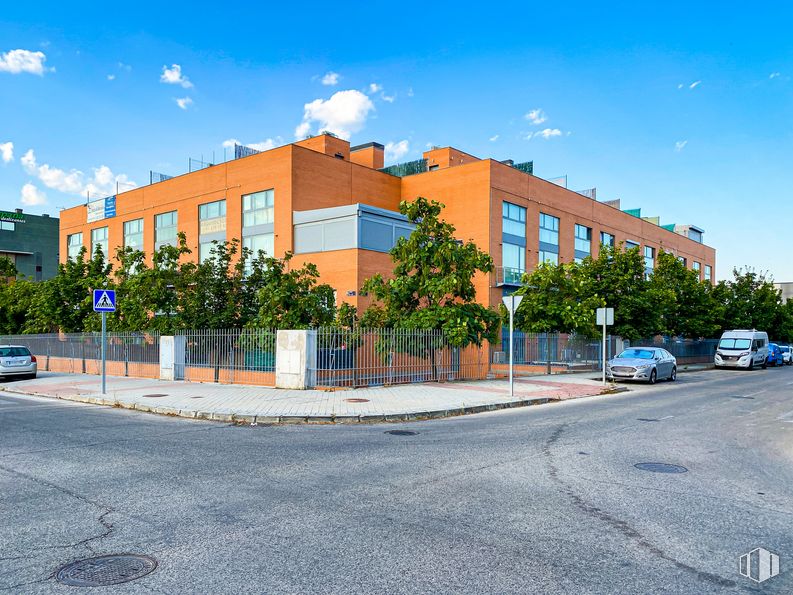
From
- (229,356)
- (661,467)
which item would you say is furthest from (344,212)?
(661,467)

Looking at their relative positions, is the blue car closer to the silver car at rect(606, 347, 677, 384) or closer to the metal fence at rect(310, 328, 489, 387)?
the silver car at rect(606, 347, 677, 384)

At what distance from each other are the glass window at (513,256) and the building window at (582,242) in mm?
8111

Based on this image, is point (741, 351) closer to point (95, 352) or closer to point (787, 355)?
point (787, 355)

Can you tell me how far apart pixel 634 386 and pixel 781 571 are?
63.9 feet

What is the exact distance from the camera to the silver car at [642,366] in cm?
2298

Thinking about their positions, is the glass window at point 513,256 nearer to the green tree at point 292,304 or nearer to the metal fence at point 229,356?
the green tree at point 292,304

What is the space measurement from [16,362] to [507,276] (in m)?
27.2

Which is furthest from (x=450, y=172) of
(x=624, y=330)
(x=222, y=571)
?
(x=222, y=571)

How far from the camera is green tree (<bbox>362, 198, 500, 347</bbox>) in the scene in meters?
20.3

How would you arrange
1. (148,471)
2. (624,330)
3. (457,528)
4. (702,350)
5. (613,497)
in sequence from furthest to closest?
(702,350), (624,330), (148,471), (613,497), (457,528)

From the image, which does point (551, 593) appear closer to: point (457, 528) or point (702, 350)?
point (457, 528)

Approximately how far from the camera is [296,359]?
57.0 feet

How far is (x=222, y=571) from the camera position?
161 inches

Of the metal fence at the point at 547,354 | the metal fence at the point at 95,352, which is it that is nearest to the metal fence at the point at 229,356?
the metal fence at the point at 95,352
